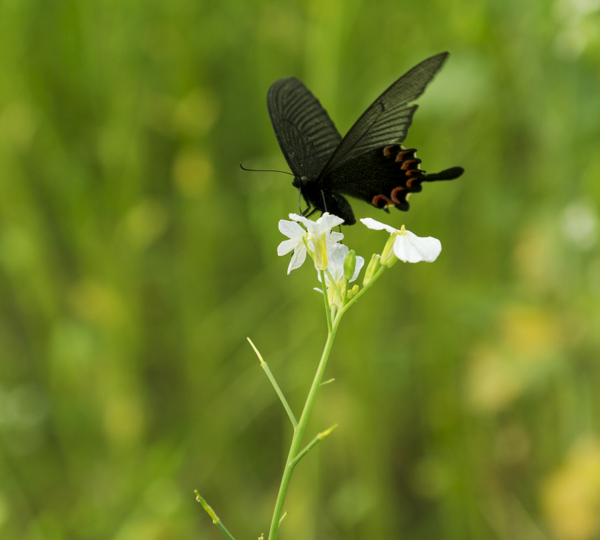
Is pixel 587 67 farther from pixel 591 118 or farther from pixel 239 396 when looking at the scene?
pixel 239 396

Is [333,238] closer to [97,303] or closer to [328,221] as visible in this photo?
[328,221]

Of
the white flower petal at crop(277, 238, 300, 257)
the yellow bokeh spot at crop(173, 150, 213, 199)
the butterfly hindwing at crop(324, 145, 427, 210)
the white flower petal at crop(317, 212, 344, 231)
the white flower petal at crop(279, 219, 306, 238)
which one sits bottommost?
the white flower petal at crop(317, 212, 344, 231)

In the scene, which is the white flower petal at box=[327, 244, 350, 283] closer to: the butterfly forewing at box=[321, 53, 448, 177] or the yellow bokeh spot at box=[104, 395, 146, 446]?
the butterfly forewing at box=[321, 53, 448, 177]

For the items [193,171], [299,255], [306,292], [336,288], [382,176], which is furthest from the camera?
[193,171]

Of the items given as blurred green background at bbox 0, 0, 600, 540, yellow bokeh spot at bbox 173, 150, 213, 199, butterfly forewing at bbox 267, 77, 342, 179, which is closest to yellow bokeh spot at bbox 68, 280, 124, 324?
blurred green background at bbox 0, 0, 600, 540

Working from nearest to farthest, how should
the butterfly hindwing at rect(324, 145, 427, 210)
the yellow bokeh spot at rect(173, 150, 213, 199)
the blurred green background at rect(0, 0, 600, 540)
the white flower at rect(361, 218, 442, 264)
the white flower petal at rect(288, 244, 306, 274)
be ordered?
the white flower at rect(361, 218, 442, 264), the white flower petal at rect(288, 244, 306, 274), the butterfly hindwing at rect(324, 145, 427, 210), the blurred green background at rect(0, 0, 600, 540), the yellow bokeh spot at rect(173, 150, 213, 199)

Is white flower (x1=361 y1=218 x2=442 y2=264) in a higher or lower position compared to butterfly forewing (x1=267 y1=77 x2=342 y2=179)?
lower

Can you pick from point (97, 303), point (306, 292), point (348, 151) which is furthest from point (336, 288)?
point (97, 303)

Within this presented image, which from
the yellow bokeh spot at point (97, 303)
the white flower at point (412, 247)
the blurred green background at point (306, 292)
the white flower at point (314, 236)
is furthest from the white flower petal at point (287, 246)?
the yellow bokeh spot at point (97, 303)
